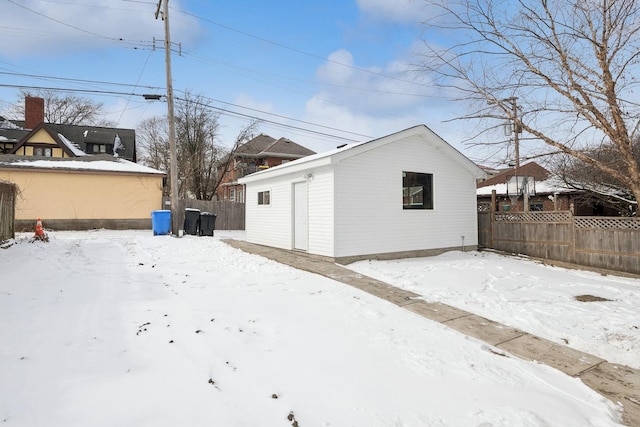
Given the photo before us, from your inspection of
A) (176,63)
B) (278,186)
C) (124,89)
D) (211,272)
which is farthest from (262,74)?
(211,272)

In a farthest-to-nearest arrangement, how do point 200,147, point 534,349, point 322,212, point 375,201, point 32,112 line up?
point 32,112 < point 200,147 < point 375,201 < point 322,212 < point 534,349

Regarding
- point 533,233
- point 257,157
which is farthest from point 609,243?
point 257,157

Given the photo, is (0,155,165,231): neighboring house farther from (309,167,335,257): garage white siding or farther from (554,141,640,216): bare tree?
(554,141,640,216): bare tree

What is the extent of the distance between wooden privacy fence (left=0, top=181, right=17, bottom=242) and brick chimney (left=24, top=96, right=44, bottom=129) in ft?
87.8

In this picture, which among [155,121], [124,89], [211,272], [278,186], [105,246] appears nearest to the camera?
[211,272]

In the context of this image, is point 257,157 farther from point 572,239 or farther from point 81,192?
point 572,239

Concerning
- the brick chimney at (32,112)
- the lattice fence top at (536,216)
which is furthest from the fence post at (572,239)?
the brick chimney at (32,112)

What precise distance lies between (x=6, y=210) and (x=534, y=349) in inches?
445

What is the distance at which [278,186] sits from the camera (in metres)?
11.0

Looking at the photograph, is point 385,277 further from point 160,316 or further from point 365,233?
point 160,316

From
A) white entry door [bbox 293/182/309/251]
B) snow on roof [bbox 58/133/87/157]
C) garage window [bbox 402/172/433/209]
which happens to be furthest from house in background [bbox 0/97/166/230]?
garage window [bbox 402/172/433/209]

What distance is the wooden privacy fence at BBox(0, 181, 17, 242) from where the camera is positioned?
317 inches

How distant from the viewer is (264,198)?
12008 millimetres

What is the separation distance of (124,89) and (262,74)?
6.73 m
